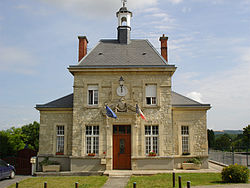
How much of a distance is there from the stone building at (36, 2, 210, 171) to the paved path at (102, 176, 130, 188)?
1.86 meters

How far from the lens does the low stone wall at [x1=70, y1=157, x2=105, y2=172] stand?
1591cm

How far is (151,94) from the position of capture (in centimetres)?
1664

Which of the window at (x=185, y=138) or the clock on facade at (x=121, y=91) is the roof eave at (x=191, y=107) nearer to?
the window at (x=185, y=138)

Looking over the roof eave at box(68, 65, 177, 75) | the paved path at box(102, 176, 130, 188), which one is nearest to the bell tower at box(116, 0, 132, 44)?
the roof eave at box(68, 65, 177, 75)

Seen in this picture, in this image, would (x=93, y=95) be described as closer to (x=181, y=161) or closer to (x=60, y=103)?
(x=60, y=103)

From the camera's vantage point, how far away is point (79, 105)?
16.6 m

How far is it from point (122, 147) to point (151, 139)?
1858 mm

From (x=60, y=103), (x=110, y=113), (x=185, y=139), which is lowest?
(x=185, y=139)

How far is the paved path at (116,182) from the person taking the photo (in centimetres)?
1221

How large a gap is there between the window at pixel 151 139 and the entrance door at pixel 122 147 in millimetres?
1111

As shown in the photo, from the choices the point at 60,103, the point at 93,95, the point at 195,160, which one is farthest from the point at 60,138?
the point at 195,160

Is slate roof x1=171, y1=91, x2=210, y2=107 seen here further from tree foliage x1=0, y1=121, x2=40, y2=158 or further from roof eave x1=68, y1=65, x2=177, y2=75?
tree foliage x1=0, y1=121, x2=40, y2=158

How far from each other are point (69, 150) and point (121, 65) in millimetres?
6402

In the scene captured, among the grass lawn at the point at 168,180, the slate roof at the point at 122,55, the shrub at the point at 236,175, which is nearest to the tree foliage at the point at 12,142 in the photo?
the slate roof at the point at 122,55
